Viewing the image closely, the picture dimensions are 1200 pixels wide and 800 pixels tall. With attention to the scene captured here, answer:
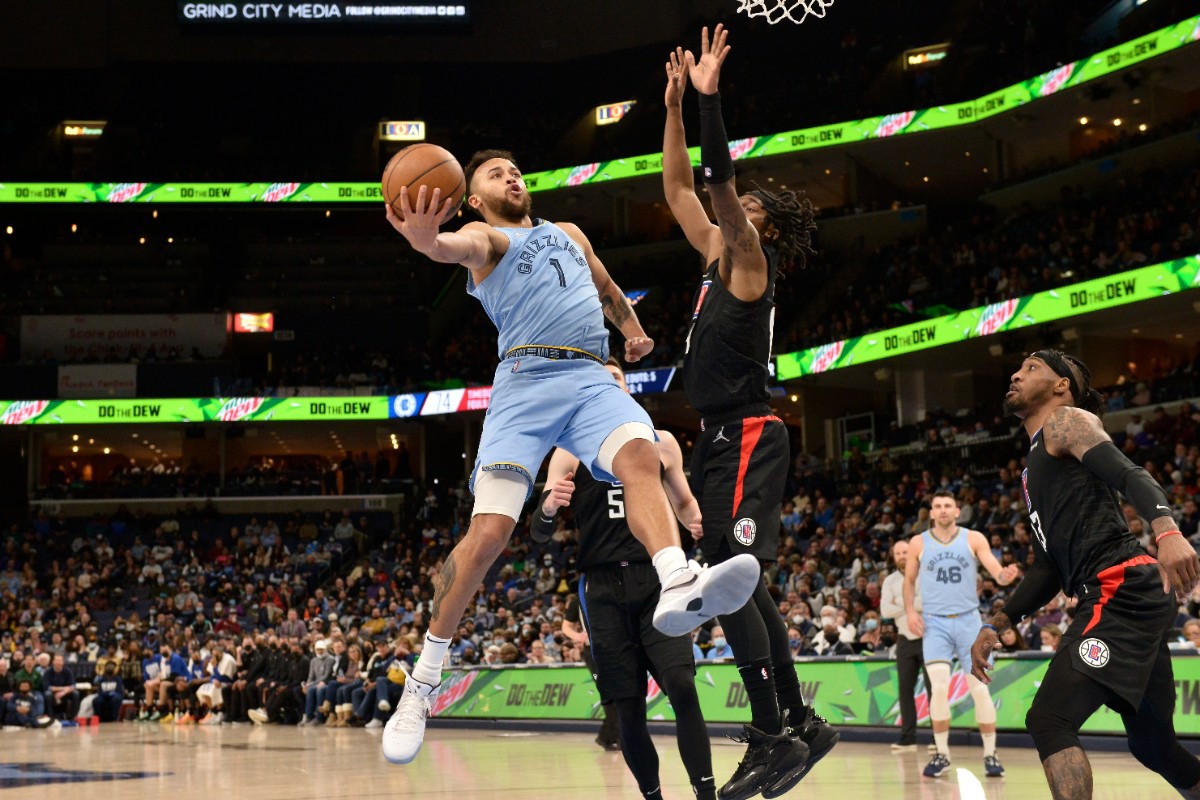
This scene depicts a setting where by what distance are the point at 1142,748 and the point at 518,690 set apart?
1502 centimetres

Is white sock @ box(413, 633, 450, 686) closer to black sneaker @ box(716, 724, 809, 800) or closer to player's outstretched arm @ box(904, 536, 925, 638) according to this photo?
Answer: black sneaker @ box(716, 724, 809, 800)

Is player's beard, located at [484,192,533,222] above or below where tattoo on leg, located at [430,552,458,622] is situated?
above

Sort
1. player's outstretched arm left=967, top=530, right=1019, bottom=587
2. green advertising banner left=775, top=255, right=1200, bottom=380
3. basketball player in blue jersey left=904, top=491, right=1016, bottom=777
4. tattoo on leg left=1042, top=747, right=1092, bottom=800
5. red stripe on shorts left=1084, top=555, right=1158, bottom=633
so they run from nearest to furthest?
tattoo on leg left=1042, top=747, right=1092, bottom=800 < red stripe on shorts left=1084, top=555, right=1158, bottom=633 < player's outstretched arm left=967, top=530, right=1019, bottom=587 < basketball player in blue jersey left=904, top=491, right=1016, bottom=777 < green advertising banner left=775, top=255, right=1200, bottom=380

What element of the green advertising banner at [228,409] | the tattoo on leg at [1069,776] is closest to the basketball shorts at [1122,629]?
the tattoo on leg at [1069,776]

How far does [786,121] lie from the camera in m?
37.9

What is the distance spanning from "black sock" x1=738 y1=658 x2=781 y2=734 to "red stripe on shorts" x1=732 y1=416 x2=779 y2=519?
0.70 metres

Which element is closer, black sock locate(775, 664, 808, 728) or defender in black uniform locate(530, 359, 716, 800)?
black sock locate(775, 664, 808, 728)

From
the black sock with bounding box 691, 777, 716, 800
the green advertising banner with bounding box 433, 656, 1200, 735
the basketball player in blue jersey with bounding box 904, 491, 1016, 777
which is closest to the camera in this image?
the black sock with bounding box 691, 777, 716, 800

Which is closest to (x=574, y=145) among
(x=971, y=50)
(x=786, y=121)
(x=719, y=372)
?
(x=786, y=121)

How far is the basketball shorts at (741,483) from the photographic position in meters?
5.93

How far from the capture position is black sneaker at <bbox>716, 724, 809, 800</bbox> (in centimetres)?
571

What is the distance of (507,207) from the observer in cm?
607

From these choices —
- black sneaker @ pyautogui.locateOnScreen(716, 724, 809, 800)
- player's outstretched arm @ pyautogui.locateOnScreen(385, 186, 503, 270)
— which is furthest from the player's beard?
black sneaker @ pyautogui.locateOnScreen(716, 724, 809, 800)

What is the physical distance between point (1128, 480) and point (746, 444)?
5.49ft
